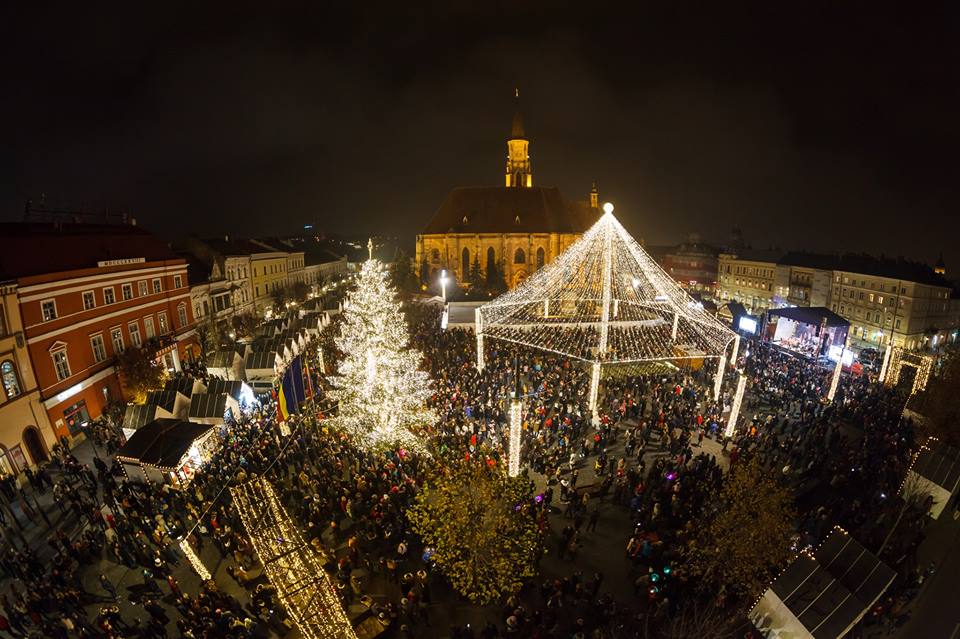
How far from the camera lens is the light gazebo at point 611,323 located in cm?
1895

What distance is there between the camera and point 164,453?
13656 millimetres

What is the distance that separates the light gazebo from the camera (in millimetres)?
18953

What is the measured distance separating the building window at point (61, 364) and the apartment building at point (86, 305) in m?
0.03

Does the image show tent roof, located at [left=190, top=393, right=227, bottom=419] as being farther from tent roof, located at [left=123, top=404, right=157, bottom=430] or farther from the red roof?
the red roof

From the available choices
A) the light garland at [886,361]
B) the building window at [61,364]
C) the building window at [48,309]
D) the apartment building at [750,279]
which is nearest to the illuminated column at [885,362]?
the light garland at [886,361]

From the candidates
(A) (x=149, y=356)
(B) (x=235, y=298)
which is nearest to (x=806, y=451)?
(A) (x=149, y=356)

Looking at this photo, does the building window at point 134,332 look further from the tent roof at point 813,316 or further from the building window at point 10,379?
the tent roof at point 813,316

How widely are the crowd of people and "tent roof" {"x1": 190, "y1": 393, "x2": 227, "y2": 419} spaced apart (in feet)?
2.97

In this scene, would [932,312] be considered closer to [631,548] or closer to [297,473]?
[631,548]

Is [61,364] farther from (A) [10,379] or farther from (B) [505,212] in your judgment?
(B) [505,212]

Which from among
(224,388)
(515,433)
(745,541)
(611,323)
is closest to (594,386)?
(515,433)

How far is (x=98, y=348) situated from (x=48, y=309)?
10.6ft

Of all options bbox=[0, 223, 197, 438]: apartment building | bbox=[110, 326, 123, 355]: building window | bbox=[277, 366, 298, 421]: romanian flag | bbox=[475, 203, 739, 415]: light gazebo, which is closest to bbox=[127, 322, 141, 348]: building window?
bbox=[0, 223, 197, 438]: apartment building

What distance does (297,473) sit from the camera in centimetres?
1455
